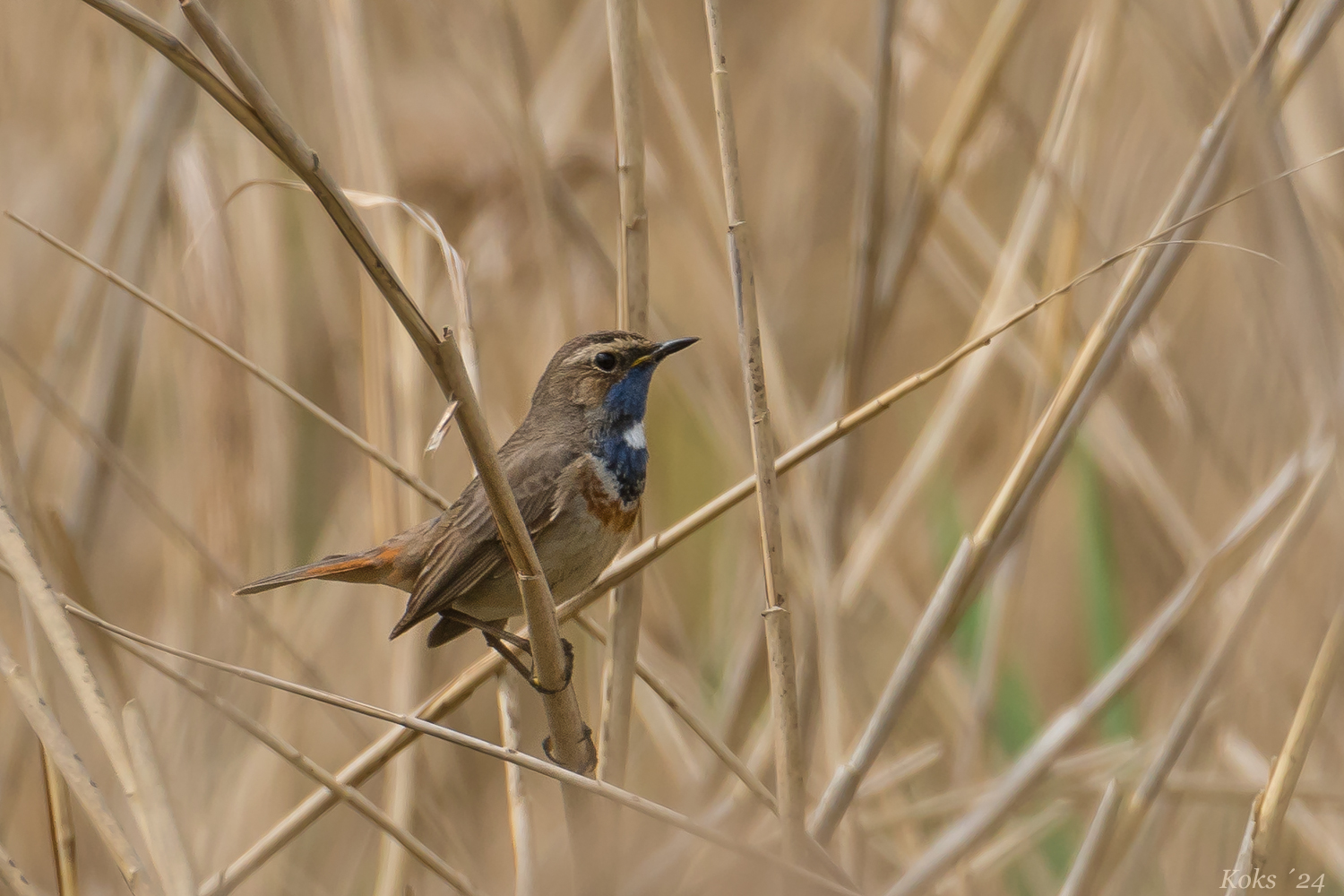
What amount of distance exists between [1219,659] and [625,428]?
4.60ft

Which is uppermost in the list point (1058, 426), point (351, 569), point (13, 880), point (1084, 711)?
point (1058, 426)

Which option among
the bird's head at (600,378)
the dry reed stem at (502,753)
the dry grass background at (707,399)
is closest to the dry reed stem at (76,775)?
the dry reed stem at (502,753)

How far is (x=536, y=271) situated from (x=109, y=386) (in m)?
1.14

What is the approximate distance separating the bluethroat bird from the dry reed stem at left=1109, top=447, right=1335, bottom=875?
116cm

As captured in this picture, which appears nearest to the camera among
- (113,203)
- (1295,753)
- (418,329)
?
(418,329)

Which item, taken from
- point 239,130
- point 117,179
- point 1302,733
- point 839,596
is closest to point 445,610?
point 839,596

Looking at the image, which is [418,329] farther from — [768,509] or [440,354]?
[768,509]

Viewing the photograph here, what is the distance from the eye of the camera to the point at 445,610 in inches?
103

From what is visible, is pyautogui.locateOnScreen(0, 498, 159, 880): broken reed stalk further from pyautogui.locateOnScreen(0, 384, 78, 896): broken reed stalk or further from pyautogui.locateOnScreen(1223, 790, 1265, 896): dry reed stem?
pyautogui.locateOnScreen(1223, 790, 1265, 896): dry reed stem

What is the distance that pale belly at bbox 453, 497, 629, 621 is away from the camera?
8.27 ft

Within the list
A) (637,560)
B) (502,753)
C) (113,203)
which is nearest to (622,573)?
(637,560)

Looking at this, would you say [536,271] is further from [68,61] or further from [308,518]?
[68,61]

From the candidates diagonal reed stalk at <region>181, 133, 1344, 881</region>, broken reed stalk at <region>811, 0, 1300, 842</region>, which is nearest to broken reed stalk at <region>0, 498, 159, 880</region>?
diagonal reed stalk at <region>181, 133, 1344, 881</region>

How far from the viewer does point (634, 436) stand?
2783 millimetres
